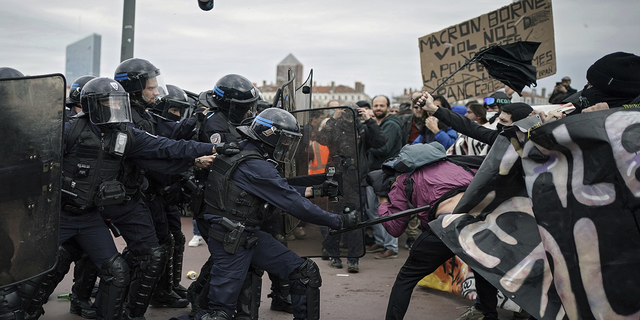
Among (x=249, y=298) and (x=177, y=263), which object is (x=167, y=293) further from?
(x=249, y=298)

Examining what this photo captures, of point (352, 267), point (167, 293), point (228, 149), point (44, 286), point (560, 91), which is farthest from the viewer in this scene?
point (560, 91)

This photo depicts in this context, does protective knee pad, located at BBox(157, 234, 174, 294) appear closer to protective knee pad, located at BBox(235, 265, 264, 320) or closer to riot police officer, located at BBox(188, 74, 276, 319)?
riot police officer, located at BBox(188, 74, 276, 319)

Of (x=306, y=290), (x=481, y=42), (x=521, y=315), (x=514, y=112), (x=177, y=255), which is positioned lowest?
(x=521, y=315)

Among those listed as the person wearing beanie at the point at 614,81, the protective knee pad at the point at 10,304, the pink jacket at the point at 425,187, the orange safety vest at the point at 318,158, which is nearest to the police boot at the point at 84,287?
the protective knee pad at the point at 10,304

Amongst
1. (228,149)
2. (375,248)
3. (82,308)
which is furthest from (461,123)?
(82,308)

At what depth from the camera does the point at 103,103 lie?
149 inches

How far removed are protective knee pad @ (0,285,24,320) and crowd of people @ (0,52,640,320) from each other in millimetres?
13

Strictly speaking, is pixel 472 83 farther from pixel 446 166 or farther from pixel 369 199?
pixel 446 166

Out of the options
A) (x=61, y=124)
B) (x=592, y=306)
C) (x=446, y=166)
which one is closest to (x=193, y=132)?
(x=61, y=124)

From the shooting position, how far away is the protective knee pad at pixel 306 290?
376cm

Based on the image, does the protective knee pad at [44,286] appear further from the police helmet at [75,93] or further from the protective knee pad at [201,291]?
the police helmet at [75,93]

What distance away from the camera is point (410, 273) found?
390 cm

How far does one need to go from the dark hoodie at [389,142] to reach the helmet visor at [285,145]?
3500mm

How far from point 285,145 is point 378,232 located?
147 inches
